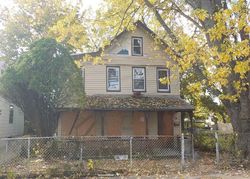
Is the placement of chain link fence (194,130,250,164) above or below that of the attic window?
below

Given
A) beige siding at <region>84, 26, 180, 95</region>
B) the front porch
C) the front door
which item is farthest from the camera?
the front door

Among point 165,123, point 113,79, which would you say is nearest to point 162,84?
point 165,123

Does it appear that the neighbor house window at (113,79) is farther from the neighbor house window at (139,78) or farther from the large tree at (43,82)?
the large tree at (43,82)

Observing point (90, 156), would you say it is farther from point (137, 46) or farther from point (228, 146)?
point (137, 46)

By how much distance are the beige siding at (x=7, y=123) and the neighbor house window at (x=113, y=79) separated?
840 centimetres

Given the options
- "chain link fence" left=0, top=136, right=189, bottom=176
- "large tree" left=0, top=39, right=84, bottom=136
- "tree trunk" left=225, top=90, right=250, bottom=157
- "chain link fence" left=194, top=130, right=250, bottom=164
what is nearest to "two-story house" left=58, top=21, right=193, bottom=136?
"chain link fence" left=0, top=136, right=189, bottom=176

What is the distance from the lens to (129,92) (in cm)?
2141

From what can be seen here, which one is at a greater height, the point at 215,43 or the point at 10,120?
the point at 215,43

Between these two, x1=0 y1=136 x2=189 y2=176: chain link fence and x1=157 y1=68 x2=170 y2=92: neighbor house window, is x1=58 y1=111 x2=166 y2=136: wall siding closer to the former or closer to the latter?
x1=157 y1=68 x2=170 y2=92: neighbor house window

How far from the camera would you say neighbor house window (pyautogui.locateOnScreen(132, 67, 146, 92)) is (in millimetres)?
21703

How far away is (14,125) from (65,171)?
1886 cm

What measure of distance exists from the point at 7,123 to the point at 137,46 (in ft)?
40.7

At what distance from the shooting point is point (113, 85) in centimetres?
2128

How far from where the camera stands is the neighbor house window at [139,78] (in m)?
21.7
